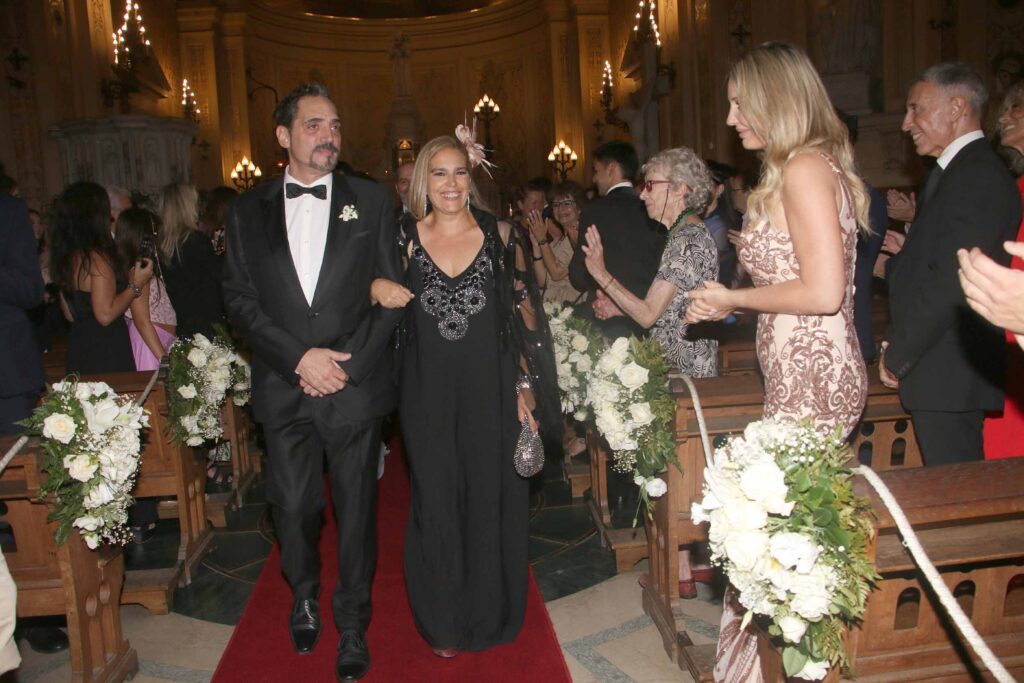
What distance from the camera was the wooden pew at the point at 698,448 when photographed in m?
3.22

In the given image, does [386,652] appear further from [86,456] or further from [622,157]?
[622,157]

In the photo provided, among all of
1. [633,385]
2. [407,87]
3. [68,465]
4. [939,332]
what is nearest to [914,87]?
[939,332]

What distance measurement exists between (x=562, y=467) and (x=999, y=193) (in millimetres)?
3825

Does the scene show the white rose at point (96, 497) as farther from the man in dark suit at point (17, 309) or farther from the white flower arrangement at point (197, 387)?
the white flower arrangement at point (197, 387)

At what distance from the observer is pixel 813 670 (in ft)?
6.37

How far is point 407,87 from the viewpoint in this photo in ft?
59.3

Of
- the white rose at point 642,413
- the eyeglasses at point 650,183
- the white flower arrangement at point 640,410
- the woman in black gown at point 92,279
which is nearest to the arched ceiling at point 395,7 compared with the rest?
the woman in black gown at point 92,279

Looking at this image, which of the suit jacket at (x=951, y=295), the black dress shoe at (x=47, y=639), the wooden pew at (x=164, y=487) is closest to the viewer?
the suit jacket at (x=951, y=295)

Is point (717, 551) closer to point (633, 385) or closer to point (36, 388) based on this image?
point (633, 385)

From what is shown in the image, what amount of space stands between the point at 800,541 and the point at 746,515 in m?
0.14

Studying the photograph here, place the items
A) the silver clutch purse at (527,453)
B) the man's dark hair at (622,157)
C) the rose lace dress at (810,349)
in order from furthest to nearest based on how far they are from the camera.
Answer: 1. the man's dark hair at (622,157)
2. the silver clutch purse at (527,453)
3. the rose lace dress at (810,349)

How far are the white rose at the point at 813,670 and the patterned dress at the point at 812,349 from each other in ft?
2.33

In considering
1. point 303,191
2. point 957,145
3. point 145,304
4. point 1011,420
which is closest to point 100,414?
point 303,191

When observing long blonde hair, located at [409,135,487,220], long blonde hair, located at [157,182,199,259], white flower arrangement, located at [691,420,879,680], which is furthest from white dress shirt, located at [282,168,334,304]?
long blonde hair, located at [157,182,199,259]
